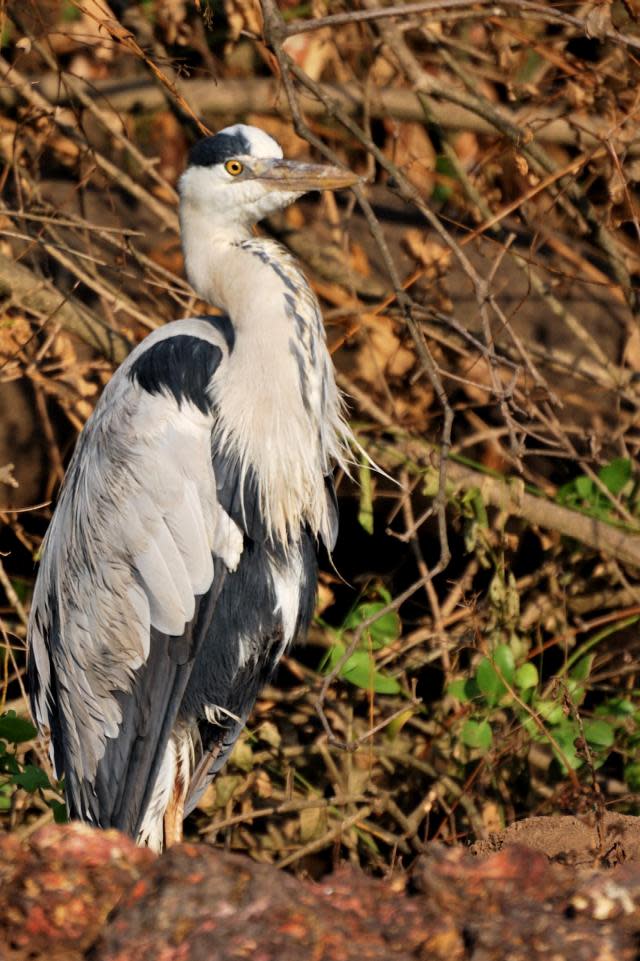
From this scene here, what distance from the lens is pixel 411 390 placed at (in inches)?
173

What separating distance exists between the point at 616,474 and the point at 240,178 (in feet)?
4.95

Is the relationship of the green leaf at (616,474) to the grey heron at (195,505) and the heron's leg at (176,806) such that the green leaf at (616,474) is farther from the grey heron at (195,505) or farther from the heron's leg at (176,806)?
the heron's leg at (176,806)

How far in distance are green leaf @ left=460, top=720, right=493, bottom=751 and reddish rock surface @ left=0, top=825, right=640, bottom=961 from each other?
75.0 inches

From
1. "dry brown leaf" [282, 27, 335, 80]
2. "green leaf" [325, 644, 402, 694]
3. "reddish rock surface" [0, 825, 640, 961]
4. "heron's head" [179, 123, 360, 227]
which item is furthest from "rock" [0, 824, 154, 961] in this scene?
"dry brown leaf" [282, 27, 335, 80]

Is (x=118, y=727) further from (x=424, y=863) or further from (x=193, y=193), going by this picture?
(x=424, y=863)

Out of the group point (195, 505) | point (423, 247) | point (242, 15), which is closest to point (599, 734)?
point (195, 505)

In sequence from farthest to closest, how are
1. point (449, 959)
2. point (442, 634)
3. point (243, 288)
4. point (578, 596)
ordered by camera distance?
point (578, 596)
point (442, 634)
point (243, 288)
point (449, 959)

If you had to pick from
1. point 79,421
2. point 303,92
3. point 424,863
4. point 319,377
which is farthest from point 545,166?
point 424,863

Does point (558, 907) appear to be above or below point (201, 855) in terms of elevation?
below

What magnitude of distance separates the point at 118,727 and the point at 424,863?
168 cm

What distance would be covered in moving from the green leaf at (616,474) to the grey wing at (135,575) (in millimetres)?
1340

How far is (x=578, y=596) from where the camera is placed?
14.1ft

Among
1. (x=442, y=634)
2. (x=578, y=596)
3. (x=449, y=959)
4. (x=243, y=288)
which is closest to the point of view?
(x=449, y=959)

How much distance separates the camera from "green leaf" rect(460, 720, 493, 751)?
139 inches
